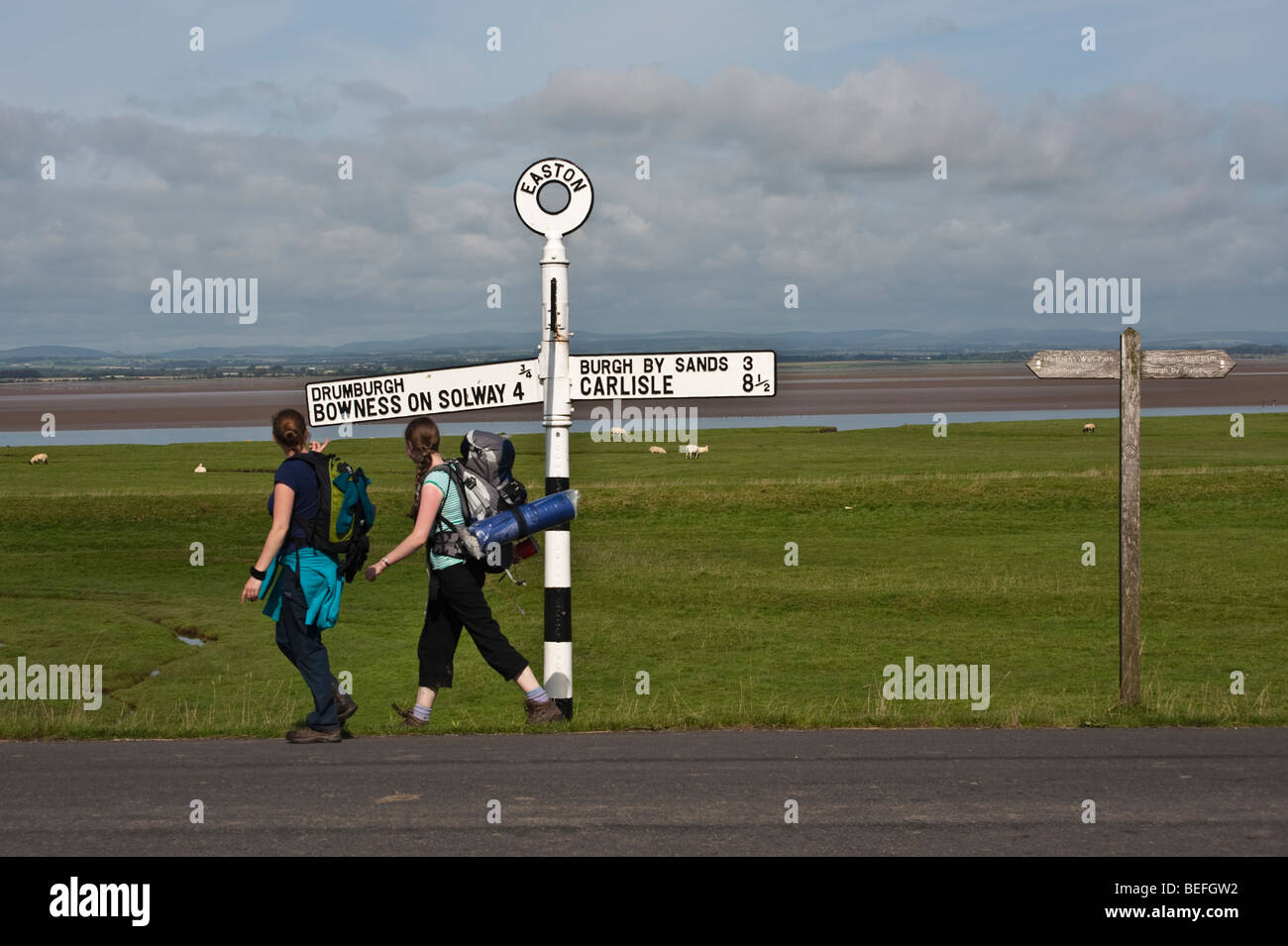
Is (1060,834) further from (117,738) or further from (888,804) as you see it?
(117,738)

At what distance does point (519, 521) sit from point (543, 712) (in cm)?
129

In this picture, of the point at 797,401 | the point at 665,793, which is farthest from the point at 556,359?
the point at 797,401

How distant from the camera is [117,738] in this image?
8773 mm

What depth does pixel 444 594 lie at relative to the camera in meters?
8.76

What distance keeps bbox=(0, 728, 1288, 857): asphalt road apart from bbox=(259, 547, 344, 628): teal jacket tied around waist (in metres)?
0.80

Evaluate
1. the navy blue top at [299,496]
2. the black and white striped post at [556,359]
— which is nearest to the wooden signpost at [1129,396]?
the black and white striped post at [556,359]

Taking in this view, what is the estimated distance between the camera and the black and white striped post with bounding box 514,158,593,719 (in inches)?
361

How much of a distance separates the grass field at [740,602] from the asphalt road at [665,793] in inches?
29.6

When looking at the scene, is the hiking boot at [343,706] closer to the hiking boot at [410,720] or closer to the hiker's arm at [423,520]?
the hiking boot at [410,720]

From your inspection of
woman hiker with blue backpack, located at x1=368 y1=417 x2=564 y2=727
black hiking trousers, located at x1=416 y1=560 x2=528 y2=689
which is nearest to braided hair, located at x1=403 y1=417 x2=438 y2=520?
woman hiker with blue backpack, located at x1=368 y1=417 x2=564 y2=727

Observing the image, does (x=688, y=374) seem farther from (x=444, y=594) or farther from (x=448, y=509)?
(x=444, y=594)

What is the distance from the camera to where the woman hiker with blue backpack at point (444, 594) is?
8.61 m

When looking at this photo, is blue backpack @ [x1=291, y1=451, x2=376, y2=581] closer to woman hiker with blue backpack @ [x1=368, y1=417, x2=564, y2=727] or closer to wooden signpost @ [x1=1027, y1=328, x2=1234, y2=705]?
woman hiker with blue backpack @ [x1=368, y1=417, x2=564, y2=727]

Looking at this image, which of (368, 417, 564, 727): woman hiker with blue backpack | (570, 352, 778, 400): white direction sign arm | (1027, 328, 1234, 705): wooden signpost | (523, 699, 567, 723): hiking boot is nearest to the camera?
(368, 417, 564, 727): woman hiker with blue backpack
